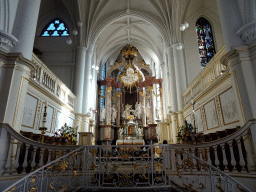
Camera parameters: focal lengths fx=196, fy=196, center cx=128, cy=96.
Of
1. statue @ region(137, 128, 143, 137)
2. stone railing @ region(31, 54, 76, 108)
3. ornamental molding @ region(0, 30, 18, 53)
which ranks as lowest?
statue @ region(137, 128, 143, 137)

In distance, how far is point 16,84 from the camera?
17.6 ft

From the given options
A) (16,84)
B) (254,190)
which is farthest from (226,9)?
(16,84)

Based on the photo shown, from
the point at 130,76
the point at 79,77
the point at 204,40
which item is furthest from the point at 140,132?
the point at 204,40

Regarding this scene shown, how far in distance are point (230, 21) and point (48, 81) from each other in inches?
304

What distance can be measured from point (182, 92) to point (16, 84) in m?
9.46

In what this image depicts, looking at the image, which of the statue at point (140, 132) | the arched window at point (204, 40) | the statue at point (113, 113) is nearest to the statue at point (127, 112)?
the statue at point (113, 113)

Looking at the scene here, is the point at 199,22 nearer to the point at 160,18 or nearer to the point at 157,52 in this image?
the point at 160,18

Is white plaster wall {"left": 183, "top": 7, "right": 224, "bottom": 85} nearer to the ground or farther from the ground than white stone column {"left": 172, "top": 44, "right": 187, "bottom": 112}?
farther from the ground

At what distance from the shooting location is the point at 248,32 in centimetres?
523

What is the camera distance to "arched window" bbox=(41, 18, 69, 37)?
14.7m

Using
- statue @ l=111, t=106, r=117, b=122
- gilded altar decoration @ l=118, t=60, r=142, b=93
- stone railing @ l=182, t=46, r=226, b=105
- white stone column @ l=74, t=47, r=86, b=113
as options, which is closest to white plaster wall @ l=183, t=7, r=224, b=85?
stone railing @ l=182, t=46, r=226, b=105

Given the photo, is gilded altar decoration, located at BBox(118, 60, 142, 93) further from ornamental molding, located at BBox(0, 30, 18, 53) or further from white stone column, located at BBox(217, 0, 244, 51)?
ornamental molding, located at BBox(0, 30, 18, 53)

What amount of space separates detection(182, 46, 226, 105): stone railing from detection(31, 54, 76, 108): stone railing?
690 centimetres

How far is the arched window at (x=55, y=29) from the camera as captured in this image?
14.7 metres
